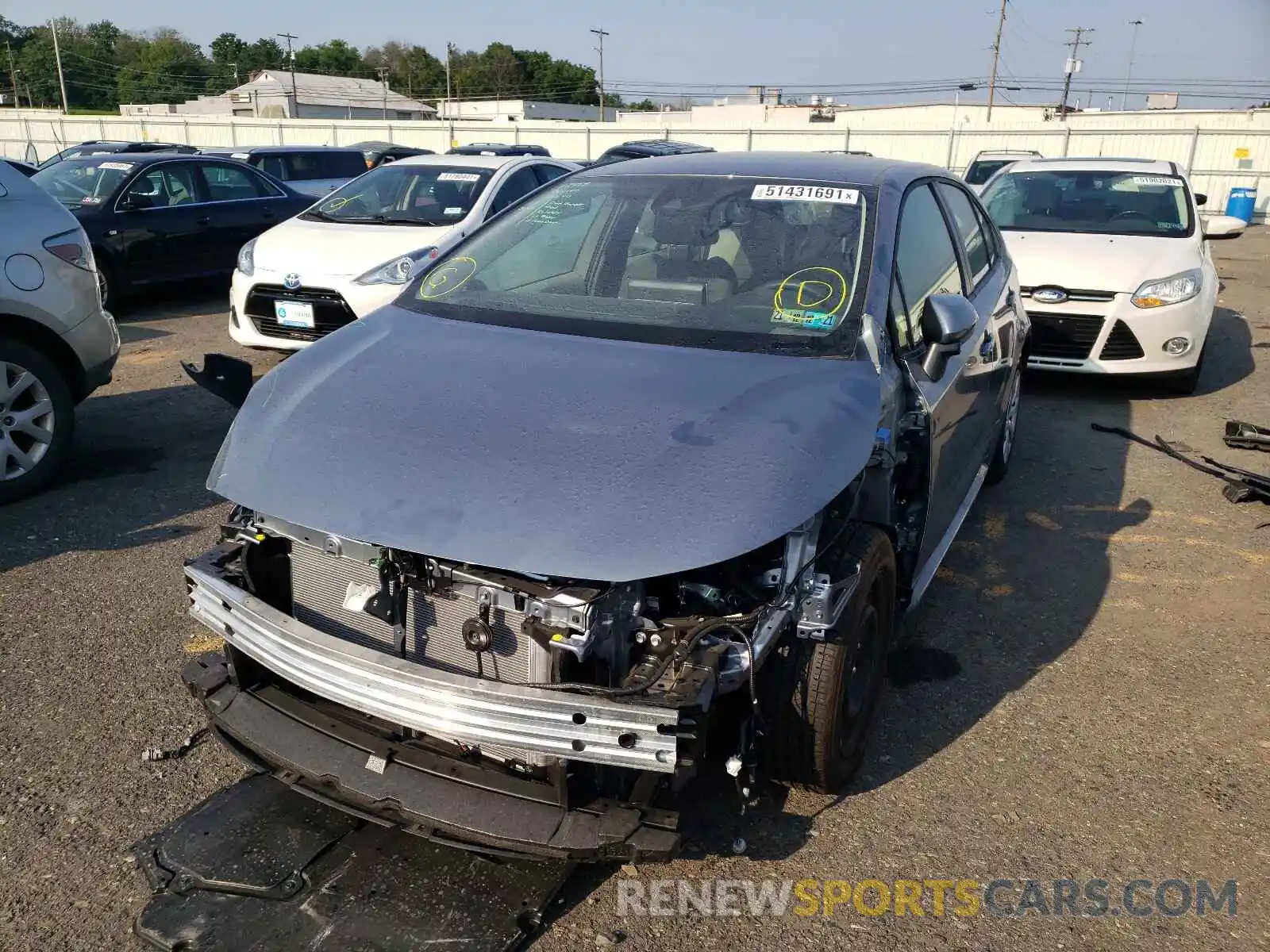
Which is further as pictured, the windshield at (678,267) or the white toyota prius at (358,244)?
the white toyota prius at (358,244)

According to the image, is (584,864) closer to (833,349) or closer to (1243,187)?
(833,349)

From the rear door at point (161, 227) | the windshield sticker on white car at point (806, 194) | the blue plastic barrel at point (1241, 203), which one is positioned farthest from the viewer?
the blue plastic barrel at point (1241, 203)

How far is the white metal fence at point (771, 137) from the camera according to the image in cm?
2691

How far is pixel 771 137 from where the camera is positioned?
30953 mm

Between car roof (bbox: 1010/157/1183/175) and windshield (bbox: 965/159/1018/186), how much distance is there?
307 inches

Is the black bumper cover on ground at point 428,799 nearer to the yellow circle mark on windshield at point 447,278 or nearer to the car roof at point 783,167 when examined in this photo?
the yellow circle mark on windshield at point 447,278

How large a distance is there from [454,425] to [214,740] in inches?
55.9

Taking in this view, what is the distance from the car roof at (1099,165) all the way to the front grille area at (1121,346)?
2.28 m

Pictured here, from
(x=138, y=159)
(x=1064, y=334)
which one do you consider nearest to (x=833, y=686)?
(x=1064, y=334)

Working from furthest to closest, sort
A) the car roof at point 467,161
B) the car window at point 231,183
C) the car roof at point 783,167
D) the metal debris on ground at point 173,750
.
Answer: the car window at point 231,183 → the car roof at point 467,161 → the car roof at point 783,167 → the metal debris on ground at point 173,750

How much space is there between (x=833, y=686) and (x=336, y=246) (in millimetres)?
6356

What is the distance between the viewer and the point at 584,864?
8.68 ft

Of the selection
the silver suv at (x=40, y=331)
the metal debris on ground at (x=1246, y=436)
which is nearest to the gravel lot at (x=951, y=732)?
the silver suv at (x=40, y=331)

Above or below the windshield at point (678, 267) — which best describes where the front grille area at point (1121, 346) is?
below
